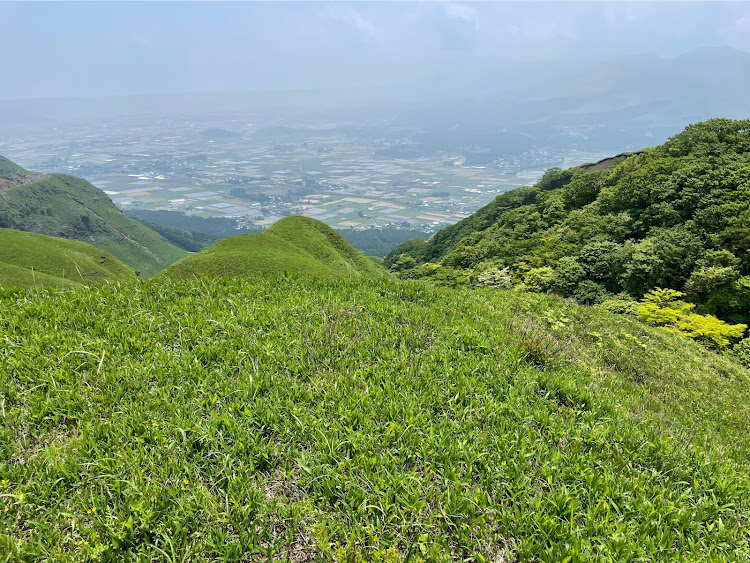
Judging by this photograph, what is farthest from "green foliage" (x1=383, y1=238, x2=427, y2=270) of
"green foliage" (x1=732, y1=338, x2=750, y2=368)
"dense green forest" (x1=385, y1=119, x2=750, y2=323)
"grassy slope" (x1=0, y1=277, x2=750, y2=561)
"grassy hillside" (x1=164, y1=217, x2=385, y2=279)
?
"grassy slope" (x1=0, y1=277, x2=750, y2=561)

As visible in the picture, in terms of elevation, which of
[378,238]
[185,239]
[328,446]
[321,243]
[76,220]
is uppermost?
[328,446]

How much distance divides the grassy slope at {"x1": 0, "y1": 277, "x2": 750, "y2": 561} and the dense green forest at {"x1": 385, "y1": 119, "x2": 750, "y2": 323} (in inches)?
938

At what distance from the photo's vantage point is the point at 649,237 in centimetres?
2977

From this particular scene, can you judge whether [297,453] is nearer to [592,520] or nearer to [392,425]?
[392,425]

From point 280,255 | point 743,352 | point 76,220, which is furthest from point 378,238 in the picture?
point 743,352

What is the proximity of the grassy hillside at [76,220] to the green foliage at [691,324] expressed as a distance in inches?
4316

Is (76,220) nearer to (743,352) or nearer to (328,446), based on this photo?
(328,446)

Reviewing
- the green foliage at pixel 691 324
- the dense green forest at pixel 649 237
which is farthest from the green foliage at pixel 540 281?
the green foliage at pixel 691 324

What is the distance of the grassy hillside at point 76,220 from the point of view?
4498 inches

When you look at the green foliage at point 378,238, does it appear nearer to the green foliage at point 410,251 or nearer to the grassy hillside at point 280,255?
the green foliage at point 410,251

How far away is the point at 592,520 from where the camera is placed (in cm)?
305

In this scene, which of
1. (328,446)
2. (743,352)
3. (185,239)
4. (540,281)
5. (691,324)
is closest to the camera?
(328,446)

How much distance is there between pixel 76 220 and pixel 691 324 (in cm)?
15952

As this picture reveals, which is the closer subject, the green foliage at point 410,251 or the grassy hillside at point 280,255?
the grassy hillside at point 280,255
